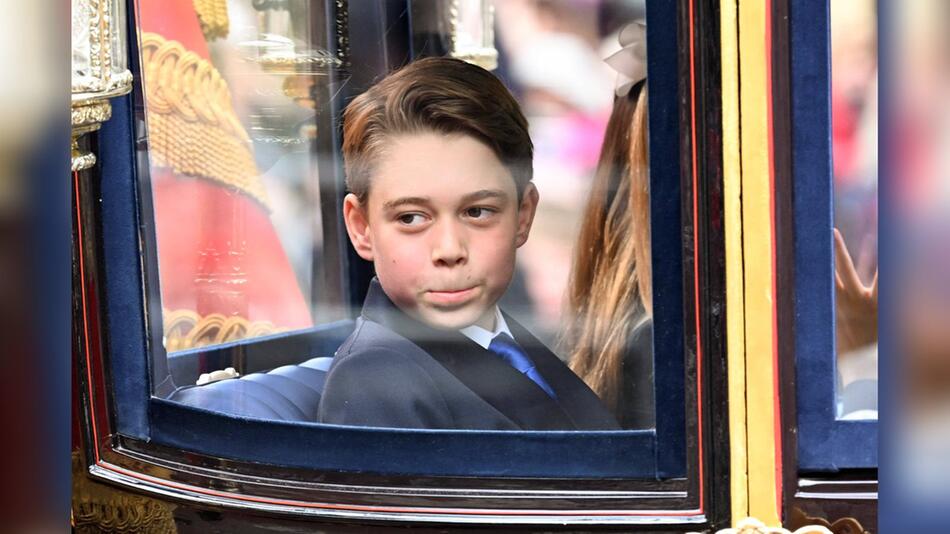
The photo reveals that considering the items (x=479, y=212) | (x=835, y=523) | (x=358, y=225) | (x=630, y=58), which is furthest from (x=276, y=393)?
(x=835, y=523)

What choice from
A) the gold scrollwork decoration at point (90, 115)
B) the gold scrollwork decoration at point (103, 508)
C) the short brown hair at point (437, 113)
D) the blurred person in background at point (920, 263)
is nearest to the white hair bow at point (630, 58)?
the short brown hair at point (437, 113)

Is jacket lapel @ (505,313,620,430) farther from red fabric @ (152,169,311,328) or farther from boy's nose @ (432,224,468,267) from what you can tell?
red fabric @ (152,169,311,328)

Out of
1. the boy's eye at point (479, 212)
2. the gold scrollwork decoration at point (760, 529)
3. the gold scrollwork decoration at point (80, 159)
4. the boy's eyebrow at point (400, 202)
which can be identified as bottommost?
the gold scrollwork decoration at point (760, 529)

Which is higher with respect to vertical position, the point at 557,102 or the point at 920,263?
the point at 557,102

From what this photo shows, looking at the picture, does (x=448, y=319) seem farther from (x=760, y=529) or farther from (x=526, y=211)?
(x=760, y=529)

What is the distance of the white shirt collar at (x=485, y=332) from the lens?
1338 millimetres

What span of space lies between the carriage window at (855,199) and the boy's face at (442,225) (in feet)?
1.28

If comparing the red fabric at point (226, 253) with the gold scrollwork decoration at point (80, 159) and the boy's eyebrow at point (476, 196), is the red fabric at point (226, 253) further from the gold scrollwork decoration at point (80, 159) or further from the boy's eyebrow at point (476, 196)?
the boy's eyebrow at point (476, 196)

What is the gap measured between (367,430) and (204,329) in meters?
0.27

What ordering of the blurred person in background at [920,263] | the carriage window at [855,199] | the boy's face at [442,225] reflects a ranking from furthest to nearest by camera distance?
the boy's face at [442,225] → the carriage window at [855,199] → the blurred person in background at [920,263]

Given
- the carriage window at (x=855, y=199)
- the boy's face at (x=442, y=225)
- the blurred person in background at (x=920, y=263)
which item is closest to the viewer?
the blurred person in background at (x=920, y=263)

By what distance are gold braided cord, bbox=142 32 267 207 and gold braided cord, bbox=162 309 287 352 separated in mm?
173

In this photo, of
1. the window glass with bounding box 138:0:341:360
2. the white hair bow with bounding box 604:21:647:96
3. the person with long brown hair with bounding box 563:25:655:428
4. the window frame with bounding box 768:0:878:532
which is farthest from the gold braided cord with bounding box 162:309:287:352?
the window frame with bounding box 768:0:878:532

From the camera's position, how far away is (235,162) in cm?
136
